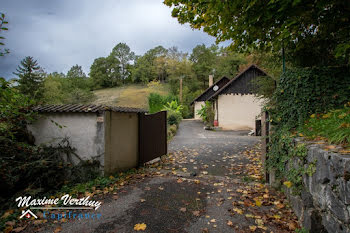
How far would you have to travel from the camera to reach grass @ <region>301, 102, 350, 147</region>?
212cm

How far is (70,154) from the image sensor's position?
5086 millimetres

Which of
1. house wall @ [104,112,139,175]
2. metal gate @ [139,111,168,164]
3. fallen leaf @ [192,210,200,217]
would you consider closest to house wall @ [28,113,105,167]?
house wall @ [104,112,139,175]

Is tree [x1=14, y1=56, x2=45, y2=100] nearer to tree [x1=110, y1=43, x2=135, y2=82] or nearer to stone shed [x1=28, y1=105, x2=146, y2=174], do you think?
stone shed [x1=28, y1=105, x2=146, y2=174]

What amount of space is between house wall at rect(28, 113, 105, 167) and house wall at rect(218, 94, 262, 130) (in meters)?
14.0

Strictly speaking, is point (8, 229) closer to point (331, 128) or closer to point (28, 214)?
point (28, 214)

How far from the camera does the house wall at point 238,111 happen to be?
55.3 ft

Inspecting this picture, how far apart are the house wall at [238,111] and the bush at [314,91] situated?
44.8 ft

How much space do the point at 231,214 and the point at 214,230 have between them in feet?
1.80

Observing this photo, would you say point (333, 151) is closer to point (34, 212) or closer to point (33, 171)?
point (34, 212)

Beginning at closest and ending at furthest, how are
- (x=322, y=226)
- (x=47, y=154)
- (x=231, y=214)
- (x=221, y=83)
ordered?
(x=322, y=226)
(x=231, y=214)
(x=47, y=154)
(x=221, y=83)

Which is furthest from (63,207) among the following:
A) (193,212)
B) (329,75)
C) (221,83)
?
(221,83)

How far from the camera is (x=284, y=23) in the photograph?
348 centimetres

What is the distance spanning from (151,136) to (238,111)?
1251 cm

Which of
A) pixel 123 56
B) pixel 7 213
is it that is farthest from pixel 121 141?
pixel 123 56
